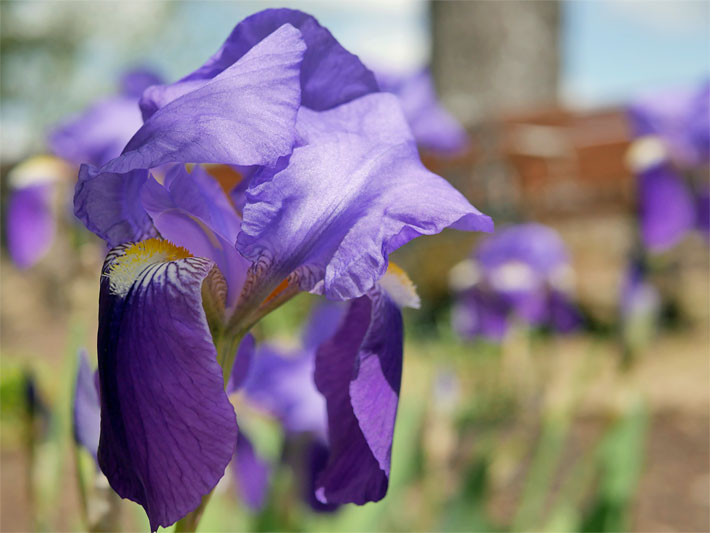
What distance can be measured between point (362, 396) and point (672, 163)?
1.74 meters

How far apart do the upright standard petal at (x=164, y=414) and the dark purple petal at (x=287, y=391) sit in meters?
0.81

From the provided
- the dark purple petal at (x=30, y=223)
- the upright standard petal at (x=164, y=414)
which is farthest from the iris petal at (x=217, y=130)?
the dark purple petal at (x=30, y=223)

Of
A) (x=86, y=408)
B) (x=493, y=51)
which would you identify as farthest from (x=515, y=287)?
(x=493, y=51)

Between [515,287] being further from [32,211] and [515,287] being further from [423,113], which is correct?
[32,211]

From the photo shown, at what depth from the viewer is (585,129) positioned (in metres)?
5.57

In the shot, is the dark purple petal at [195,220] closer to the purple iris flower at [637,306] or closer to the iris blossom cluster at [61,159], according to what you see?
the iris blossom cluster at [61,159]

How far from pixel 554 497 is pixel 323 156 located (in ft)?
8.38

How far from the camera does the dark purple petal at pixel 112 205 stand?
64 centimetres

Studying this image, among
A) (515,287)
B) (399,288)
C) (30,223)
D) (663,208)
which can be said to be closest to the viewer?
(399,288)

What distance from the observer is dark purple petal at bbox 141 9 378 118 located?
0.70m

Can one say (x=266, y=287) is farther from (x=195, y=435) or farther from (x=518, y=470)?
(x=518, y=470)

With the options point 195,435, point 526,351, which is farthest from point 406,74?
point 195,435

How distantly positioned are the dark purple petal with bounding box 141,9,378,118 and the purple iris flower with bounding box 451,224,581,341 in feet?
5.95

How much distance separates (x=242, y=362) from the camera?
0.80m
